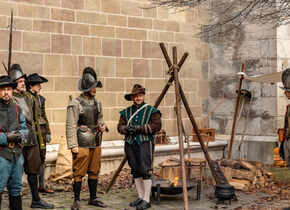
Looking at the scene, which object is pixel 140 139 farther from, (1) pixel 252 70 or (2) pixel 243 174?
(1) pixel 252 70

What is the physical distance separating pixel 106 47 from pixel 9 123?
15.6 feet

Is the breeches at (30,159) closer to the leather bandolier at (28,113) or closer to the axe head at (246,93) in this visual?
the leather bandolier at (28,113)

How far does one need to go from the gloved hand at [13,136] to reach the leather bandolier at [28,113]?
0.99 metres

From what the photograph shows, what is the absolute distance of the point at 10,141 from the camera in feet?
17.2

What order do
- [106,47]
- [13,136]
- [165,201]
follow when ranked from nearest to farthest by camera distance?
[13,136] < [165,201] < [106,47]

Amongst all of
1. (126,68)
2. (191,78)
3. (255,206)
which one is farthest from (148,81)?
(255,206)

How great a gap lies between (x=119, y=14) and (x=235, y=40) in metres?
3.02

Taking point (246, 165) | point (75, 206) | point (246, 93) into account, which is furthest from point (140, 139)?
point (246, 93)

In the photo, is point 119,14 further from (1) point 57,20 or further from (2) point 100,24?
(1) point 57,20

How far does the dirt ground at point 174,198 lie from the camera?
6.66 m

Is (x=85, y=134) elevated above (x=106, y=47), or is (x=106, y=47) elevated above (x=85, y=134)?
(x=106, y=47)

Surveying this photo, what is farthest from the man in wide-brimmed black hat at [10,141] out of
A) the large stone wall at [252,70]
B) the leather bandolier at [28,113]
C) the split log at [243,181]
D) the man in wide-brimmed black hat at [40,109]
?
the large stone wall at [252,70]

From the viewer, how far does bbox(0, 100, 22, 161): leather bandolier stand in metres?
5.23

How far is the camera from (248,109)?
10992mm
